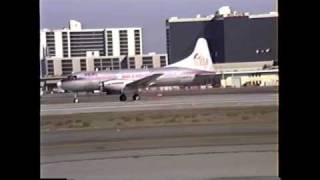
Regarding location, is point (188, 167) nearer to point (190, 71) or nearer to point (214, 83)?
point (190, 71)

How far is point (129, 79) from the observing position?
1377 inches

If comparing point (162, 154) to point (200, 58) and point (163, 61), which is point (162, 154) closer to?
point (200, 58)

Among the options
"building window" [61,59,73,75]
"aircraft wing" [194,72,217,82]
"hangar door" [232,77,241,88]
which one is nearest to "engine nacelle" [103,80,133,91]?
"aircraft wing" [194,72,217,82]

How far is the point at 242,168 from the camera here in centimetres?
722

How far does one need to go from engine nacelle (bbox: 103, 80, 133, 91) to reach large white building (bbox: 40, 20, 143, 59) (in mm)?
8972

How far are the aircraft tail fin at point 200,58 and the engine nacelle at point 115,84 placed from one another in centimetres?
866

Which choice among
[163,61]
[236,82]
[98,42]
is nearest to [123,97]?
[163,61]

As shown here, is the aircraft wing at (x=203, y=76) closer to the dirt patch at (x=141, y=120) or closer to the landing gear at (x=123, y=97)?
the landing gear at (x=123, y=97)

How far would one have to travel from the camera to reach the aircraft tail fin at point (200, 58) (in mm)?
42456

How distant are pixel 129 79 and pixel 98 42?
16.2 meters

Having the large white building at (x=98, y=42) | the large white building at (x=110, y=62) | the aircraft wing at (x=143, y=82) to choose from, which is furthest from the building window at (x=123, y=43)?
the aircraft wing at (x=143, y=82)
